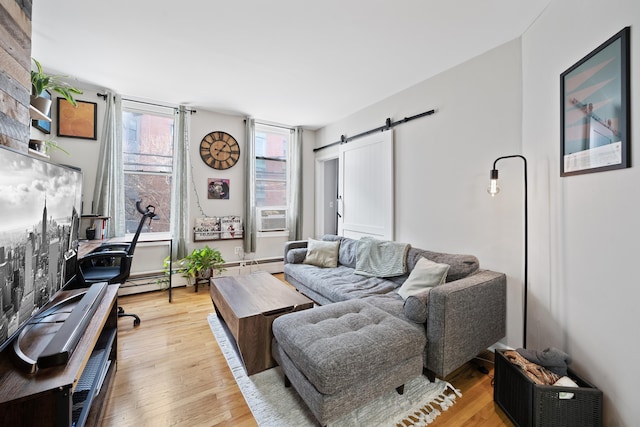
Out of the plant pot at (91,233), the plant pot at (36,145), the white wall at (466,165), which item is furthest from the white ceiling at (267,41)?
the plant pot at (91,233)

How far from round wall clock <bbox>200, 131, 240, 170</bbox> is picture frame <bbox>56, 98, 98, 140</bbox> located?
1.25 metres

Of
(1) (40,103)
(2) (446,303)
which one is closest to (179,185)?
(1) (40,103)

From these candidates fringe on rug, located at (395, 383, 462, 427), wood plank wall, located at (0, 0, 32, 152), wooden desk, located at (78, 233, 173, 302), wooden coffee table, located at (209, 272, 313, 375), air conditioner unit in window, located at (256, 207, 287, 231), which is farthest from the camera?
air conditioner unit in window, located at (256, 207, 287, 231)

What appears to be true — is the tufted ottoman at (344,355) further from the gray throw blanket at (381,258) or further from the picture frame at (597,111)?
the picture frame at (597,111)

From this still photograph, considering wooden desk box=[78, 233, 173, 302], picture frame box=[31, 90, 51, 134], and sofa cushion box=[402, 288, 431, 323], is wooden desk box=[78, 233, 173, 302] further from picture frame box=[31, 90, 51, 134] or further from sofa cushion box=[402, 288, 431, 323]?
sofa cushion box=[402, 288, 431, 323]

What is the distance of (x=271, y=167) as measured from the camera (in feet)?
15.0

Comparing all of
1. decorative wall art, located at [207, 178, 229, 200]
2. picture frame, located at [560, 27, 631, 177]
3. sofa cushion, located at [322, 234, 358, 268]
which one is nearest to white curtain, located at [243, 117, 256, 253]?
decorative wall art, located at [207, 178, 229, 200]

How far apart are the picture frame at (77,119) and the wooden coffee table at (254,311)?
2595mm

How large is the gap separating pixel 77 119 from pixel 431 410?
179 inches

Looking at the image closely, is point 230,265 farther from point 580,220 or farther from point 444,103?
point 580,220

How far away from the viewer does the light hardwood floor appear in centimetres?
149

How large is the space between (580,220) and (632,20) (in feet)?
3.27

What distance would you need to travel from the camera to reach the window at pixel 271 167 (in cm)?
445

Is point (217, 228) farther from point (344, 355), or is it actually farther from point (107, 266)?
point (344, 355)
